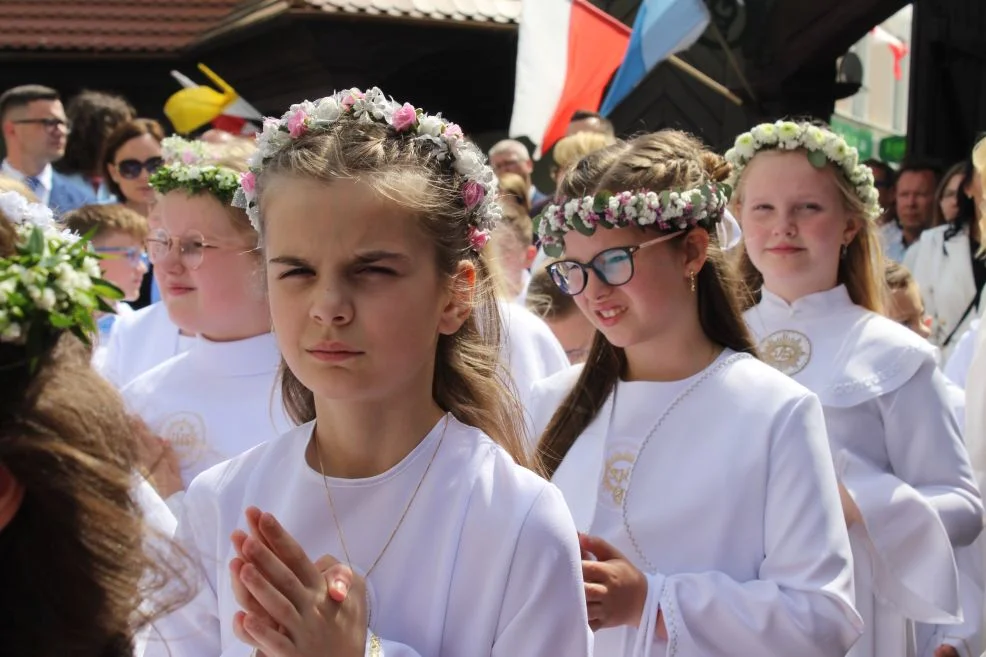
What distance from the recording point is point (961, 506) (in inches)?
150

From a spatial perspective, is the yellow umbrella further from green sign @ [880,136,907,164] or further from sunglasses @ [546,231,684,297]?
green sign @ [880,136,907,164]

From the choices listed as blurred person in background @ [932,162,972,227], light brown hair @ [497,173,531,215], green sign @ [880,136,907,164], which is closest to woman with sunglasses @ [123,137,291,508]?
light brown hair @ [497,173,531,215]

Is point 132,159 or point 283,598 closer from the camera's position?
point 283,598

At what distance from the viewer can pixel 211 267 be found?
3.78 m

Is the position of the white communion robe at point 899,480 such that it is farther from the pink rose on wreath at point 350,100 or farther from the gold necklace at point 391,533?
the pink rose on wreath at point 350,100

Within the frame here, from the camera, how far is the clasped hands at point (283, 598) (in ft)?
6.14

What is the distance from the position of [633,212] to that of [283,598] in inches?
62.3

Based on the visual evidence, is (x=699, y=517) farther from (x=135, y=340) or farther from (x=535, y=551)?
(x=135, y=340)

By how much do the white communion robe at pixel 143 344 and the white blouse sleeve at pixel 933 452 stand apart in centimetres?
241

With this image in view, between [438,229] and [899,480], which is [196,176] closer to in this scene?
[438,229]

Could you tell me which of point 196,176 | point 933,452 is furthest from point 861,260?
point 196,176

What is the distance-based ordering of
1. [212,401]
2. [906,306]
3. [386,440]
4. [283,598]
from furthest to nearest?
[906,306] → [212,401] → [386,440] → [283,598]

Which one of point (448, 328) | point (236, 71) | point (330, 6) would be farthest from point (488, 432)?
point (236, 71)

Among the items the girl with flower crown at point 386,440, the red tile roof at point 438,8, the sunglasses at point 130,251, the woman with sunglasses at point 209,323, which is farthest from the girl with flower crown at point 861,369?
the red tile roof at point 438,8
